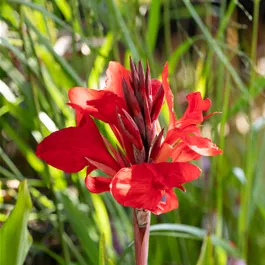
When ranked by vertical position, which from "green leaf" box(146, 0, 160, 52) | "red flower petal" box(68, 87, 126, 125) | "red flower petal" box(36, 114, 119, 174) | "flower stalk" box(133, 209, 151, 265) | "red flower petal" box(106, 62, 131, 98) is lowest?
"flower stalk" box(133, 209, 151, 265)

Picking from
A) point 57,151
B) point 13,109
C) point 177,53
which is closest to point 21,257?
point 57,151

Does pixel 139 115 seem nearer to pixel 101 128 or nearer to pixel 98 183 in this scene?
pixel 98 183

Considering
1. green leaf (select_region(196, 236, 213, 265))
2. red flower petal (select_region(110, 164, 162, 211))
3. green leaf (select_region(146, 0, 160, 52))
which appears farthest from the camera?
green leaf (select_region(146, 0, 160, 52))

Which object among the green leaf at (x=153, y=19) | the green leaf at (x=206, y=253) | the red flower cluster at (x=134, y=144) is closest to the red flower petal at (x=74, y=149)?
the red flower cluster at (x=134, y=144)

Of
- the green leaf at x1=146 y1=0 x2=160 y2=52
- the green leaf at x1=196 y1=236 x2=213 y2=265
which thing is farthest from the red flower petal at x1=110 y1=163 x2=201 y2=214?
the green leaf at x1=146 y1=0 x2=160 y2=52

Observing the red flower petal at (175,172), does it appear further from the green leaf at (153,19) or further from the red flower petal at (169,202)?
the green leaf at (153,19)

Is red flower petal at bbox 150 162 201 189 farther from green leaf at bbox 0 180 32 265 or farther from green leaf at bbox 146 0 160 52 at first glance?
green leaf at bbox 146 0 160 52

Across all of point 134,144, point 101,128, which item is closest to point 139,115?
point 134,144

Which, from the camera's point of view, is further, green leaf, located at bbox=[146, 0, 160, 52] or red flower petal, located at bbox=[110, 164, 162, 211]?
green leaf, located at bbox=[146, 0, 160, 52]
